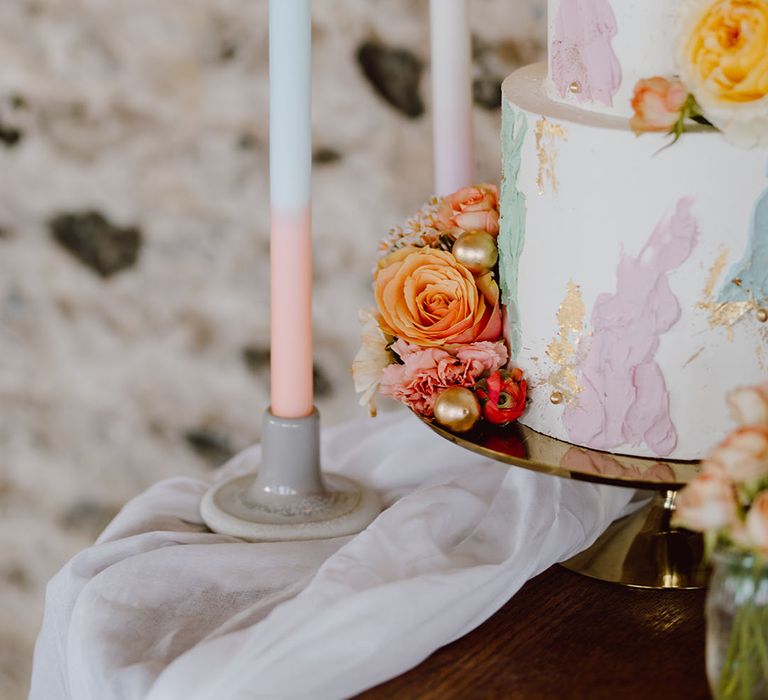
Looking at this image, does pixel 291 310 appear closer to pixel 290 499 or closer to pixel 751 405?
pixel 290 499

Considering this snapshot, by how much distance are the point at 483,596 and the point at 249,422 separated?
63cm

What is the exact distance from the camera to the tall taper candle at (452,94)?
1.02 meters

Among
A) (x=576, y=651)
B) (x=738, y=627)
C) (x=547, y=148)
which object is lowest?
(x=576, y=651)

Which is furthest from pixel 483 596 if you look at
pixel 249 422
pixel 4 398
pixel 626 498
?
pixel 4 398

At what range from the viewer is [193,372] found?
4.35ft

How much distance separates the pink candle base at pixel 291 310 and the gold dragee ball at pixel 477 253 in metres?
0.13

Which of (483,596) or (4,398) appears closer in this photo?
(483,596)

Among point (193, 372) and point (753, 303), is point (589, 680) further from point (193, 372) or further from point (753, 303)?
point (193, 372)

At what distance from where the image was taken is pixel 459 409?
2.71ft

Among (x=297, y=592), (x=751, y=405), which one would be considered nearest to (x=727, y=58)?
(x=751, y=405)

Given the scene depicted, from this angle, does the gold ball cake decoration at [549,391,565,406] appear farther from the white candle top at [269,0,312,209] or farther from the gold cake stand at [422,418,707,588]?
the white candle top at [269,0,312,209]

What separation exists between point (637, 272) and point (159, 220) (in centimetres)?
68

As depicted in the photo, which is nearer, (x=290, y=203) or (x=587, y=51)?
(x=587, y=51)

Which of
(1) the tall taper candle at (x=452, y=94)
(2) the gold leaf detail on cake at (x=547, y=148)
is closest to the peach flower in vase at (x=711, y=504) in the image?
(2) the gold leaf detail on cake at (x=547, y=148)
